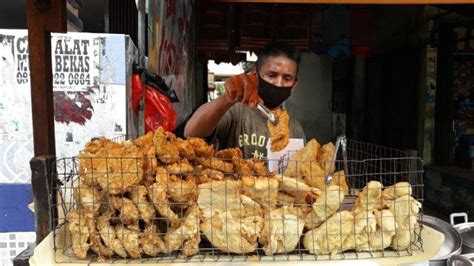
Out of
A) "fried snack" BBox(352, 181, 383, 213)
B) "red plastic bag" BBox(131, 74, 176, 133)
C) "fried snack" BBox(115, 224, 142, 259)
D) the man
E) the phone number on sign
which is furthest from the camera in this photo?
"red plastic bag" BBox(131, 74, 176, 133)

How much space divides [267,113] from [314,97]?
6849 mm

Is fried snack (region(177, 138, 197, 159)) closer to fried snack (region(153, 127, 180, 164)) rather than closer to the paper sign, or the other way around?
fried snack (region(153, 127, 180, 164))

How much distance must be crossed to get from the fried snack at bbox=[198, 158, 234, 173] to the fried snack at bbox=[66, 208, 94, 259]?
1.45 feet

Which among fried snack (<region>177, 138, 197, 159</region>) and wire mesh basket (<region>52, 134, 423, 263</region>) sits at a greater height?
fried snack (<region>177, 138, 197, 159</region>)

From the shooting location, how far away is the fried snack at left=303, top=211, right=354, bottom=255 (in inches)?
56.1

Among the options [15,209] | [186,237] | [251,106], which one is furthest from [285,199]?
[15,209]

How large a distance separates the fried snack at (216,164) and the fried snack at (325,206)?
364mm

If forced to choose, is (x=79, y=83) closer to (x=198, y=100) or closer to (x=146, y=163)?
(x=146, y=163)

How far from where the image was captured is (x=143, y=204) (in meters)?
1.41

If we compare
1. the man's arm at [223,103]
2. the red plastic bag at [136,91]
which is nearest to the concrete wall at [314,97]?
the red plastic bag at [136,91]

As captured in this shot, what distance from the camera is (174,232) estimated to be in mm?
1399

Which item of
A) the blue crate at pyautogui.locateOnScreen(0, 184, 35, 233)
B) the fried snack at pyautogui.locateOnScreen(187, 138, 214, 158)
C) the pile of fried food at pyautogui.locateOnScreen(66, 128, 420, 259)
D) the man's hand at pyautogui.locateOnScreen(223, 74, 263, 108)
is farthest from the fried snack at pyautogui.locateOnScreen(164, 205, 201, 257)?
the blue crate at pyautogui.locateOnScreen(0, 184, 35, 233)

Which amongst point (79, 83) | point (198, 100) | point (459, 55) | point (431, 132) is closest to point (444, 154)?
point (431, 132)

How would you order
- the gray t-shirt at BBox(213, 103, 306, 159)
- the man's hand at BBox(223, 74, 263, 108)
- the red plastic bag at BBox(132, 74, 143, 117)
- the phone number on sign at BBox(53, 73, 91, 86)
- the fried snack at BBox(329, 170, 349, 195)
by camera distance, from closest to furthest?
the fried snack at BBox(329, 170, 349, 195) < the man's hand at BBox(223, 74, 263, 108) < the gray t-shirt at BBox(213, 103, 306, 159) < the phone number on sign at BBox(53, 73, 91, 86) < the red plastic bag at BBox(132, 74, 143, 117)
